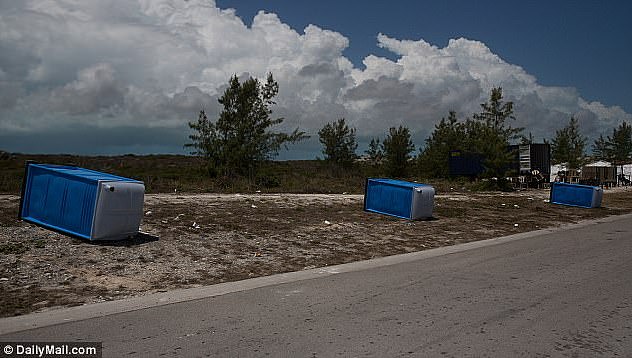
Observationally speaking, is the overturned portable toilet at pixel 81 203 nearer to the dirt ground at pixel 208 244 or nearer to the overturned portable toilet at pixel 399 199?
the dirt ground at pixel 208 244

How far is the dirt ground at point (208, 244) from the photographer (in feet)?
27.8

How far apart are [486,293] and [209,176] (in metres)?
25.9

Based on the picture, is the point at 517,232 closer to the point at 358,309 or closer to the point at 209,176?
the point at 358,309

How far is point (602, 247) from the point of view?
45.1ft

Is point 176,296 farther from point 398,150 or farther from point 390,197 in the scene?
point 398,150

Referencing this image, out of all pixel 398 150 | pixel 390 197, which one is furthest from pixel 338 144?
pixel 390 197

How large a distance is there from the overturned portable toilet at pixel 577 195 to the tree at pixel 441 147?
804 inches

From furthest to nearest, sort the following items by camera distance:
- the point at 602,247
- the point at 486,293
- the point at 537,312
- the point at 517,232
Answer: the point at 517,232 → the point at 602,247 → the point at 486,293 → the point at 537,312

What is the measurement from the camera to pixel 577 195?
28.5 metres

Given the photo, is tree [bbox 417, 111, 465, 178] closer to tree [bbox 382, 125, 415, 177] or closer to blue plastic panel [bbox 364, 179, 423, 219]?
tree [bbox 382, 125, 415, 177]

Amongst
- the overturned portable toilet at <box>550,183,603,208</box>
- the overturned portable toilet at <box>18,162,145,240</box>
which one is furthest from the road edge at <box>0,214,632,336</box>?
the overturned portable toilet at <box>550,183,603,208</box>

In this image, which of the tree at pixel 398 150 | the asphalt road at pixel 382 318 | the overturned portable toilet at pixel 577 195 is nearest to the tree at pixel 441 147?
the tree at pixel 398 150

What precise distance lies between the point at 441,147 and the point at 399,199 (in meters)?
36.5

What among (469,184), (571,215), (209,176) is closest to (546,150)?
(469,184)
